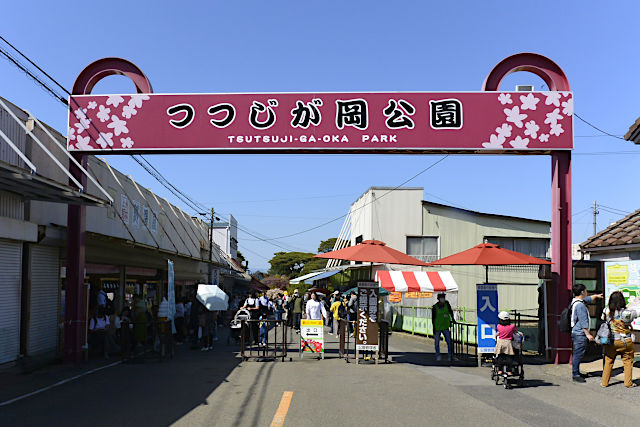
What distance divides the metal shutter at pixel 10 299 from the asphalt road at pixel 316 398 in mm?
2052

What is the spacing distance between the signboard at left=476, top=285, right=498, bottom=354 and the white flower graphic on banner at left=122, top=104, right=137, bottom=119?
30.4 ft

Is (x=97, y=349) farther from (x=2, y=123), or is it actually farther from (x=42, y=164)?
(x=2, y=123)

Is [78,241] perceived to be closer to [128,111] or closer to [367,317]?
[128,111]

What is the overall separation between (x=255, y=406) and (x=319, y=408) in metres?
0.95

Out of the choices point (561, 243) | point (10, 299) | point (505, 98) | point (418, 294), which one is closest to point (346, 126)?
point (505, 98)

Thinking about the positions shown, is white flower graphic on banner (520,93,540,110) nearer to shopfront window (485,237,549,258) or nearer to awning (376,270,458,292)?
awning (376,270,458,292)

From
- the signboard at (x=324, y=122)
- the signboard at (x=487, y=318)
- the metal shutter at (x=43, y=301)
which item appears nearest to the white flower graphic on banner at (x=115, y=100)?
the signboard at (x=324, y=122)

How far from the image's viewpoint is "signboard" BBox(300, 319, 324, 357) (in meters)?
14.8

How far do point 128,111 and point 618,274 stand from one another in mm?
12270

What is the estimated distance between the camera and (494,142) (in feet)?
45.6

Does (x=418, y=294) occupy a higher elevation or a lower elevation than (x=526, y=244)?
lower

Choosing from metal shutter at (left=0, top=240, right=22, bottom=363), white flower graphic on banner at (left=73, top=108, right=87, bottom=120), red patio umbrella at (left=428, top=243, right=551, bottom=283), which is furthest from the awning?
metal shutter at (left=0, top=240, right=22, bottom=363)

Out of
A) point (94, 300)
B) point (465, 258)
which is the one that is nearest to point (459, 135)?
point (465, 258)

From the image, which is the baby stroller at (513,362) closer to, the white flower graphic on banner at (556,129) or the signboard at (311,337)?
the signboard at (311,337)
